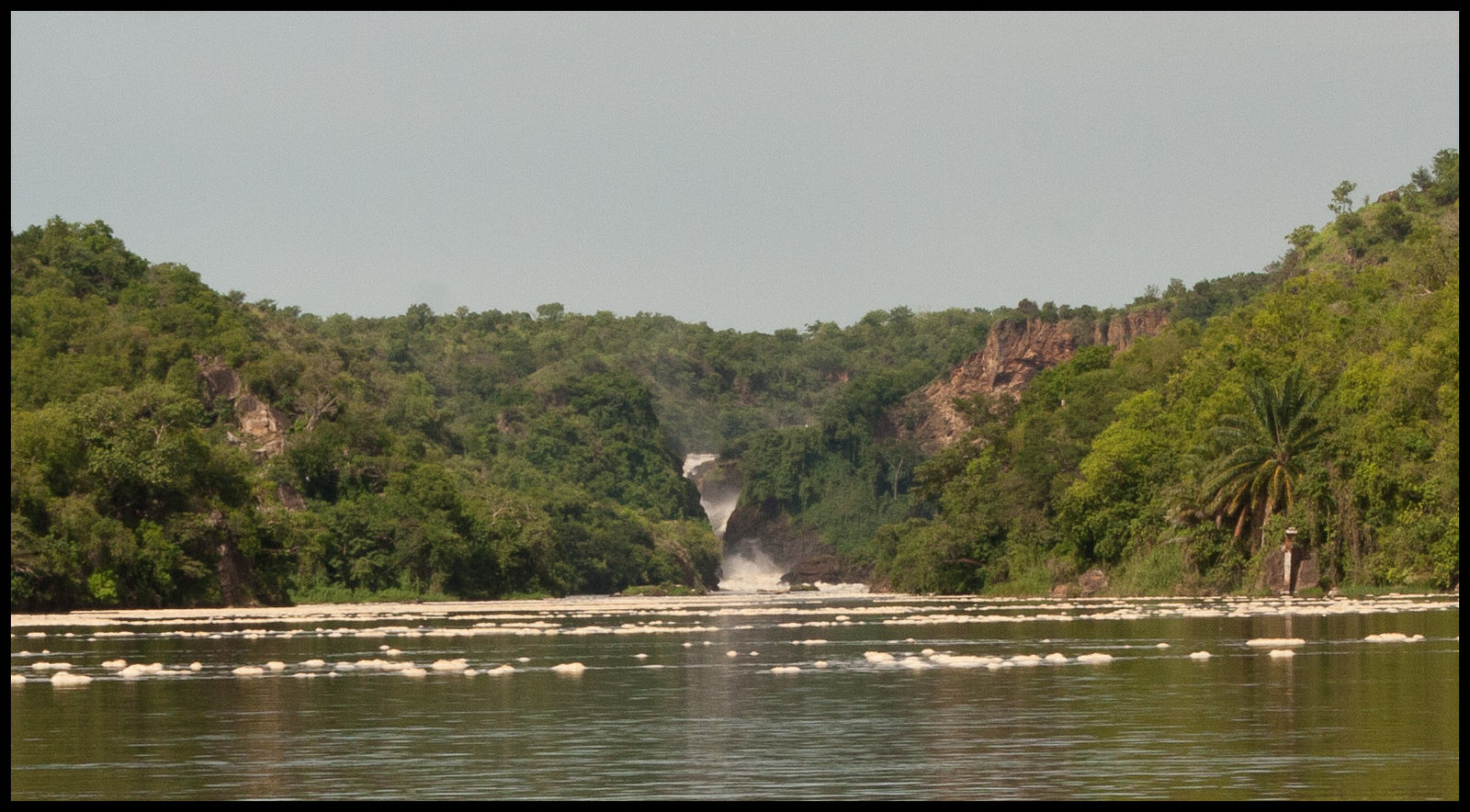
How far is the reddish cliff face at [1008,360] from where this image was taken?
502 feet

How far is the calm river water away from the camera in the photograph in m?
14.2

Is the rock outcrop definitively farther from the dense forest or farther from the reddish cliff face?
the reddish cliff face

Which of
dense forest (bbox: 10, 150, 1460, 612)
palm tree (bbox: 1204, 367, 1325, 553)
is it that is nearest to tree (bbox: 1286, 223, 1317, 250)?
dense forest (bbox: 10, 150, 1460, 612)

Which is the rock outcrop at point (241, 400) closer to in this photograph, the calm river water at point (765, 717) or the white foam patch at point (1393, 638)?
the calm river water at point (765, 717)

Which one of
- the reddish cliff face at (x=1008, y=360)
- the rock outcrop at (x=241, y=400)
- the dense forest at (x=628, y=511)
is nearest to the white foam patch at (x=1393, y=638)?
the dense forest at (x=628, y=511)

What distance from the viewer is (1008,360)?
170 metres

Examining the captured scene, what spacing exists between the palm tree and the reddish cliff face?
275 ft

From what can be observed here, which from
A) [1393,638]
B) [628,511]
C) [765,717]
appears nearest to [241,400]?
[628,511]

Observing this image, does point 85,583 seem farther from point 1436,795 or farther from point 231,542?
point 1436,795

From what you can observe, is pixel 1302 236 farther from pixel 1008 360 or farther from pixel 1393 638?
pixel 1393 638

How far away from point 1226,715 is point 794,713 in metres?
4.75

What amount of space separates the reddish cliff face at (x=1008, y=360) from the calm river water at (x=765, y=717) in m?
117

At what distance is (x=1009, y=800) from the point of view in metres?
13.0

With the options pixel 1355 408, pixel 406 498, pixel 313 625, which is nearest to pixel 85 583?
pixel 313 625
